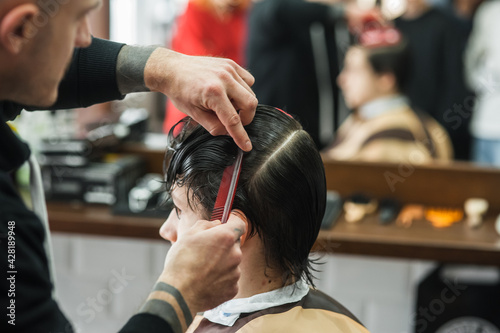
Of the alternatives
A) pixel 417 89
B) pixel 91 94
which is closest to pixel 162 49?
pixel 91 94

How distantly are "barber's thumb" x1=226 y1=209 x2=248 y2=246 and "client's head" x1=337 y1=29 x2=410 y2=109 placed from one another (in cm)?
191

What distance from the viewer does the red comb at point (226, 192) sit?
0.98 metres

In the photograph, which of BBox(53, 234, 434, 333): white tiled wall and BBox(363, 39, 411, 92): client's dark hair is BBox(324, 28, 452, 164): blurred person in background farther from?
BBox(53, 234, 434, 333): white tiled wall

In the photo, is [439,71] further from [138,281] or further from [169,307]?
[169,307]

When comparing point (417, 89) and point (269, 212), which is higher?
point (269, 212)

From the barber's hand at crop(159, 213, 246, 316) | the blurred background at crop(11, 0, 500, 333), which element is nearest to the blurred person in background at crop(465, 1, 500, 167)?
the blurred background at crop(11, 0, 500, 333)

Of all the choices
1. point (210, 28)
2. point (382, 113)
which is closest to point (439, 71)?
point (382, 113)

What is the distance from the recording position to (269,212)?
1.08 meters

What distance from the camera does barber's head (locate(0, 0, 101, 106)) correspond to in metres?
0.74

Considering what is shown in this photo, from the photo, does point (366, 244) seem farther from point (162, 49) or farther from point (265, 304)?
point (162, 49)

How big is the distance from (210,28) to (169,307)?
2392 mm

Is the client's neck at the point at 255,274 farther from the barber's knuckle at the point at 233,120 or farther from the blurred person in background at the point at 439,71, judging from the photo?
the blurred person in background at the point at 439,71

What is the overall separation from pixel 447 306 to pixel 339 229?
0.51 meters

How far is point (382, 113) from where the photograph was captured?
108 inches
